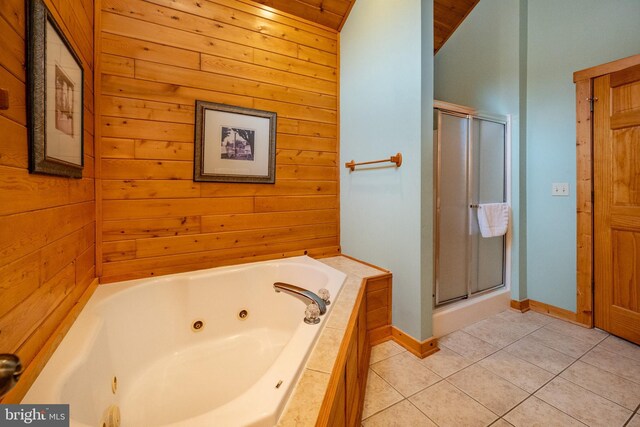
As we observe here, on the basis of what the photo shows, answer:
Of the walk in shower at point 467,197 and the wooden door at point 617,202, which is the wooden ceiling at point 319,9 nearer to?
the walk in shower at point 467,197

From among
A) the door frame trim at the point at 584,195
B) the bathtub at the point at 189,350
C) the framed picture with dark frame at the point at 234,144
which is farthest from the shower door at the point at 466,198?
the framed picture with dark frame at the point at 234,144

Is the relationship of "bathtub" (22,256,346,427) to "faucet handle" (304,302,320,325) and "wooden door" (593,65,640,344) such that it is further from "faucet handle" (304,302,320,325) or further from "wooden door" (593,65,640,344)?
"wooden door" (593,65,640,344)

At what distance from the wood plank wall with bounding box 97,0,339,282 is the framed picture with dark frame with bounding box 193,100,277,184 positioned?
0.06 m

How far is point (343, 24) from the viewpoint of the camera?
2.45 metres

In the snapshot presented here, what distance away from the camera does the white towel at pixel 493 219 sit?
2.19 m

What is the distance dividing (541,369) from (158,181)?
8.82 ft

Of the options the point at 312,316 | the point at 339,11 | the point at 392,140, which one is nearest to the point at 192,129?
the point at 392,140

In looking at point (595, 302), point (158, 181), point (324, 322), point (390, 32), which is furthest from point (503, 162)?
point (158, 181)

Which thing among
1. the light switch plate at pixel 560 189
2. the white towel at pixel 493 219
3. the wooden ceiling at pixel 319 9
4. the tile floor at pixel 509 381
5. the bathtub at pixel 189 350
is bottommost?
the tile floor at pixel 509 381

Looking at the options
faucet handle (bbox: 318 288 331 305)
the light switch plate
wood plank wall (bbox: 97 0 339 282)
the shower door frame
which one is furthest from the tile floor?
wood plank wall (bbox: 97 0 339 282)

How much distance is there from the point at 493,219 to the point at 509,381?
125 centimetres

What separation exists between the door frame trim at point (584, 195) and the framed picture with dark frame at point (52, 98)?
10.5 ft

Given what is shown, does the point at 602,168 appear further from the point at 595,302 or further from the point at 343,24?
the point at 343,24

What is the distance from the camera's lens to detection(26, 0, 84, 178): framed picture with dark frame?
0.86 metres
